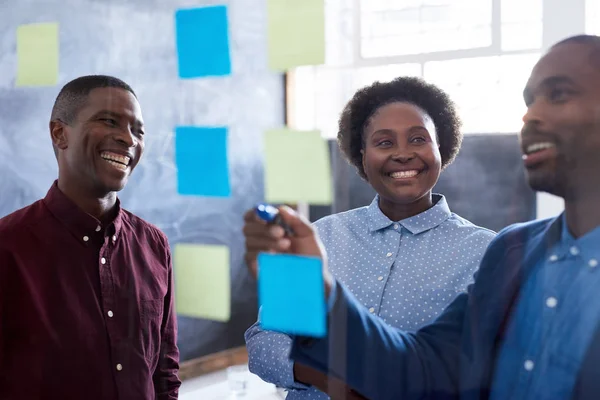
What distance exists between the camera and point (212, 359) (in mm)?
604

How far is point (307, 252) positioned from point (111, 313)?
10.3 inches

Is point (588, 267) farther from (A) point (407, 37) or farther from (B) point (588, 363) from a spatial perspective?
(A) point (407, 37)

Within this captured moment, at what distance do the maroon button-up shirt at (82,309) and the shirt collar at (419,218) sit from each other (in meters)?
0.21

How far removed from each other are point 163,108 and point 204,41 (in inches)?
5.7

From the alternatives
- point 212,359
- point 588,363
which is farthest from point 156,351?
point 588,363

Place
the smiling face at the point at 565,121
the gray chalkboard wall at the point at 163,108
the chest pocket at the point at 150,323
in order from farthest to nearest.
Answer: the chest pocket at the point at 150,323 < the gray chalkboard wall at the point at 163,108 < the smiling face at the point at 565,121

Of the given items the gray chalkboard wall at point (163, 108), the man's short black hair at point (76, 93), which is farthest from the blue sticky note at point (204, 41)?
the man's short black hair at point (76, 93)

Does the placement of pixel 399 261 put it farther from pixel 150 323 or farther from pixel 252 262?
pixel 150 323

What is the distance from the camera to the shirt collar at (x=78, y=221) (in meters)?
0.58

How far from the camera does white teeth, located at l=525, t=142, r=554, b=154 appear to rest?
35 cm

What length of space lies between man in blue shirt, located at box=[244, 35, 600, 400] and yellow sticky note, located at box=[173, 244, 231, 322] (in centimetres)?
10

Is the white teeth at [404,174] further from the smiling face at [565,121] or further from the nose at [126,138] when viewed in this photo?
the nose at [126,138]

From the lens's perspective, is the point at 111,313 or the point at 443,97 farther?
the point at 111,313

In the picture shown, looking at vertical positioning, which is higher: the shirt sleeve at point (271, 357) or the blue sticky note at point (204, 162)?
the blue sticky note at point (204, 162)
